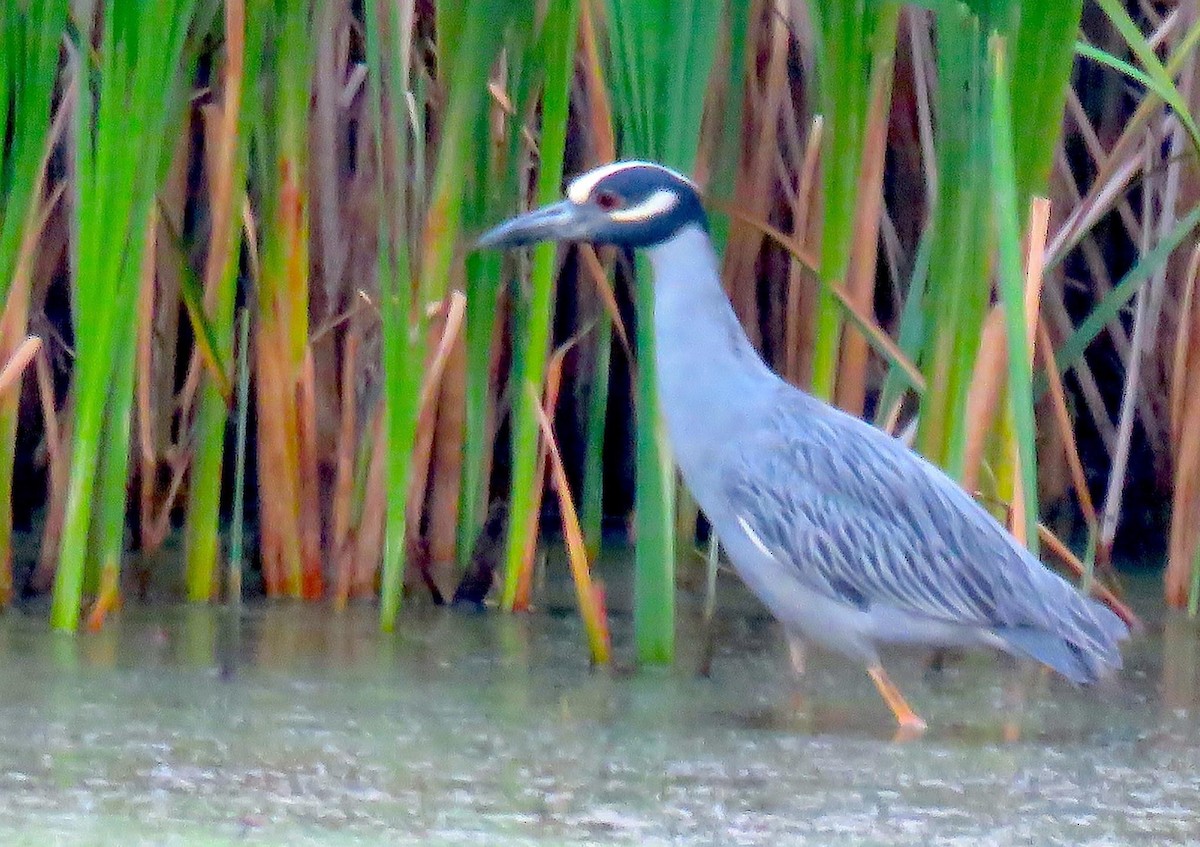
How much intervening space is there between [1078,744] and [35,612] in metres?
1.81

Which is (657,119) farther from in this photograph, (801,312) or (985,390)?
(801,312)

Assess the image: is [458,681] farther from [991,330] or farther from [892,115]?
[892,115]

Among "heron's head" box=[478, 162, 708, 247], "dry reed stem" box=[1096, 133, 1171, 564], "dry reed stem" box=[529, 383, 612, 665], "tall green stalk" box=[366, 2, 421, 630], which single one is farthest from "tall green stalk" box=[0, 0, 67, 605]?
"dry reed stem" box=[1096, 133, 1171, 564]

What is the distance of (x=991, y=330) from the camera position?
3.68 m

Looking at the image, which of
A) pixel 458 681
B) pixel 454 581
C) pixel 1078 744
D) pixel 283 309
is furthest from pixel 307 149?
pixel 1078 744

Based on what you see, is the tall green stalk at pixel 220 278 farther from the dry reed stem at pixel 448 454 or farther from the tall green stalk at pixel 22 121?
the dry reed stem at pixel 448 454

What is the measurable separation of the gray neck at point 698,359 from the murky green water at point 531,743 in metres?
0.39

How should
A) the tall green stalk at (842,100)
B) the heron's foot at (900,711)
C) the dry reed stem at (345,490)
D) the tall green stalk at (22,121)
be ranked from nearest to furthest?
the heron's foot at (900,711)
the tall green stalk at (22,121)
the tall green stalk at (842,100)
the dry reed stem at (345,490)

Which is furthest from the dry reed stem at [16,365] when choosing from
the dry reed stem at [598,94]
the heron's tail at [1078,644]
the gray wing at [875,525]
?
the heron's tail at [1078,644]

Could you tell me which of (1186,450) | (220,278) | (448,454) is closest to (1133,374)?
(1186,450)

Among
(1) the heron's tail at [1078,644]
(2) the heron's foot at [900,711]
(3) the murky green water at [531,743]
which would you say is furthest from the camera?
(1) the heron's tail at [1078,644]

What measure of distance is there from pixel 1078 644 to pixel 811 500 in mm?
482

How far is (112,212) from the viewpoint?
328cm

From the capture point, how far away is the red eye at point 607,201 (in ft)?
11.3
